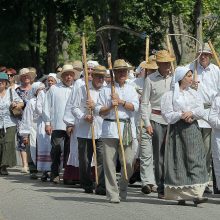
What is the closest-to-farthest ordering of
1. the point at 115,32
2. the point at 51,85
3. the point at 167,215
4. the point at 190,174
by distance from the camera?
the point at 167,215 < the point at 190,174 < the point at 51,85 < the point at 115,32

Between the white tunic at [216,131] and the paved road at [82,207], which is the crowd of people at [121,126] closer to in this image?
the white tunic at [216,131]

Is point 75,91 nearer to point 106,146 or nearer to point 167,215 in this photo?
point 106,146

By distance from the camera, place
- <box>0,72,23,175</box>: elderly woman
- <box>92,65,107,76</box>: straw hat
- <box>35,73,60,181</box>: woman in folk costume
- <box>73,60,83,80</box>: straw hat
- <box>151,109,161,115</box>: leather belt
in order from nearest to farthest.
Result: <box>92,65,107,76</box>: straw hat < <box>151,109,161,115</box>: leather belt < <box>73,60,83,80</box>: straw hat < <box>35,73,60,181</box>: woman in folk costume < <box>0,72,23,175</box>: elderly woman

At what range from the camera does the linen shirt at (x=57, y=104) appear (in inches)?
677

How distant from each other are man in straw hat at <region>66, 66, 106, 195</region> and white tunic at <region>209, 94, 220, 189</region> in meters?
1.66

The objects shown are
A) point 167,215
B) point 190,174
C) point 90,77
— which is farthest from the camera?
point 90,77

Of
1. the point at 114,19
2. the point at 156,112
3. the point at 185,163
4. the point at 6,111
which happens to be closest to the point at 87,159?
the point at 156,112

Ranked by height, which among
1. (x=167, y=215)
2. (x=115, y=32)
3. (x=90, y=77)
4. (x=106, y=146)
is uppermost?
(x=115, y=32)

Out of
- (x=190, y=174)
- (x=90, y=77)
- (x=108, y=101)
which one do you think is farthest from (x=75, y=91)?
(x=190, y=174)

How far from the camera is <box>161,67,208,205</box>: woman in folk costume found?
44.3ft

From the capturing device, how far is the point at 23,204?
13.8 m

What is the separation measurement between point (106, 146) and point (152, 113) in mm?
1403

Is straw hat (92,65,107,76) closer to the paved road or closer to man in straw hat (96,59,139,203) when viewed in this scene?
man in straw hat (96,59,139,203)

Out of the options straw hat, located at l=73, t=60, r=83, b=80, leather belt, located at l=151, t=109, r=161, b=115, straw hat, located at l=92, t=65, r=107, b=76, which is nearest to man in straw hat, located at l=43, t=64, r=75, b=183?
straw hat, located at l=73, t=60, r=83, b=80
